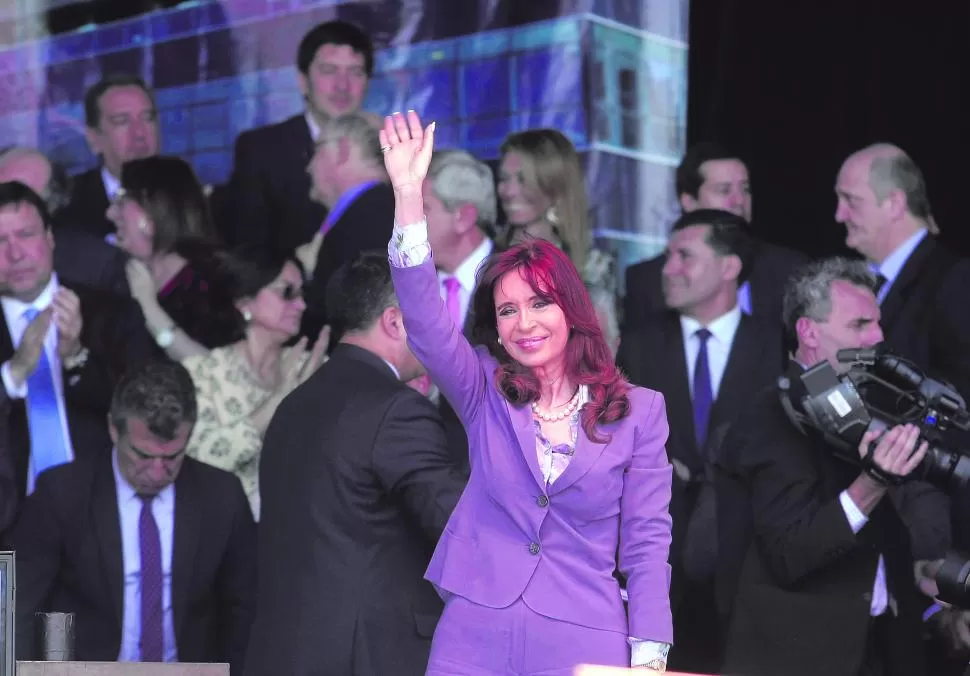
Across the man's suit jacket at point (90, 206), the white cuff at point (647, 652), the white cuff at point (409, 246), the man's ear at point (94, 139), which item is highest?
the man's ear at point (94, 139)

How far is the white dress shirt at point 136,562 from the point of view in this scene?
17.5 feet

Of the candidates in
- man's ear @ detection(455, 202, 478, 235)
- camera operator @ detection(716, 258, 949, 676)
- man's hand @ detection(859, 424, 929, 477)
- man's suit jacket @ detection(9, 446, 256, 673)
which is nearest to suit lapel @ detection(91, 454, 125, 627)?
man's suit jacket @ detection(9, 446, 256, 673)

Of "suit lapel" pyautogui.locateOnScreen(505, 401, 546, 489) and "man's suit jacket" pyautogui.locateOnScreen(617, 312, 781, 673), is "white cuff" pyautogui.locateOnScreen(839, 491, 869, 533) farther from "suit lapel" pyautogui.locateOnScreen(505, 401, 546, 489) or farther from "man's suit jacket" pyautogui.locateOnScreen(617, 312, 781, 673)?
"suit lapel" pyautogui.locateOnScreen(505, 401, 546, 489)

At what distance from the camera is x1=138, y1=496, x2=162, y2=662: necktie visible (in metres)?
5.32

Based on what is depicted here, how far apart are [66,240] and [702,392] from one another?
251 cm

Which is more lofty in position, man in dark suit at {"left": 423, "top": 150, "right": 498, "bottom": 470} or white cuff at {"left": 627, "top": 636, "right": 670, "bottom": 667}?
man in dark suit at {"left": 423, "top": 150, "right": 498, "bottom": 470}

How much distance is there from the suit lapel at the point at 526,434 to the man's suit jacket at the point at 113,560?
2.05 m

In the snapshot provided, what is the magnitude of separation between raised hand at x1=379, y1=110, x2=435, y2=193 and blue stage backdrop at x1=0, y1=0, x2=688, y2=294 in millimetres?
3238

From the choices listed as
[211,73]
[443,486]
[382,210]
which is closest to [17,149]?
[211,73]

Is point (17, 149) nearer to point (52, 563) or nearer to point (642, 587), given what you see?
point (52, 563)

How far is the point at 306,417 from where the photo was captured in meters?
4.45

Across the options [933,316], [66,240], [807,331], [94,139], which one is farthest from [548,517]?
[94,139]

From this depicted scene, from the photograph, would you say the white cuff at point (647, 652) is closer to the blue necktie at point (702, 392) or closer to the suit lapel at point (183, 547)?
the suit lapel at point (183, 547)

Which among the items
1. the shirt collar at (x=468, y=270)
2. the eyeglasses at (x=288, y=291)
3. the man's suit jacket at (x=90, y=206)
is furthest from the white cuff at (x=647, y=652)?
the man's suit jacket at (x=90, y=206)
